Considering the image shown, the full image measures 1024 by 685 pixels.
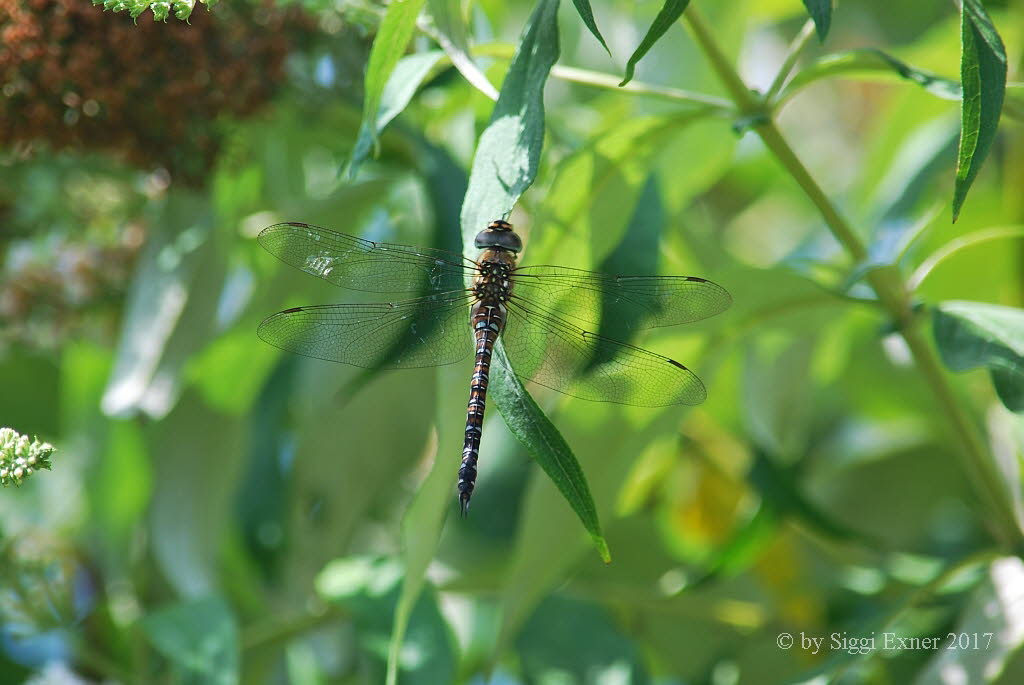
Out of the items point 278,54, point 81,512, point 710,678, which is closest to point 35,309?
point 81,512

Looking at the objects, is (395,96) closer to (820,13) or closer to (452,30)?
(452,30)

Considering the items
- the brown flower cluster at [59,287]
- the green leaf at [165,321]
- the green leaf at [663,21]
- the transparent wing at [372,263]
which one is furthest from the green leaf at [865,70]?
the brown flower cluster at [59,287]

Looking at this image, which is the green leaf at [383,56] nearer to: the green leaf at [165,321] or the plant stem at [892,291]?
the plant stem at [892,291]

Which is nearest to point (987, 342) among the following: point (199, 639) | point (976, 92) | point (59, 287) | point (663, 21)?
point (976, 92)

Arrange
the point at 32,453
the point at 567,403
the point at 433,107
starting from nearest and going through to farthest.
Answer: the point at 32,453 → the point at 567,403 → the point at 433,107

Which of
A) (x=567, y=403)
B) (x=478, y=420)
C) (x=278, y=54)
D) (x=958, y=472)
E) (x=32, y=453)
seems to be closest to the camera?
(x=32, y=453)

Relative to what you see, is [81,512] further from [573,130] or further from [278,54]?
[573,130]
